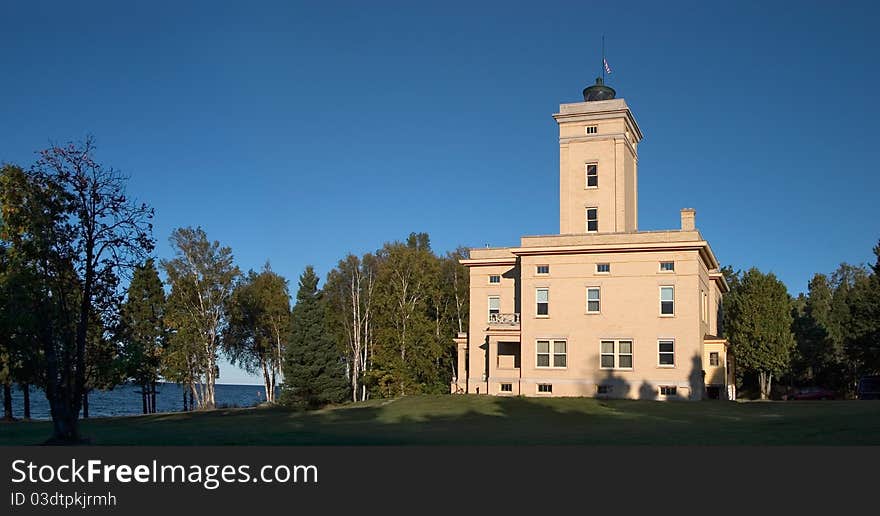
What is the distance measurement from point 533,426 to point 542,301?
570 inches

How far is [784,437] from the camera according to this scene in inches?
938

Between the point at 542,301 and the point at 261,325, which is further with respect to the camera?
the point at 261,325

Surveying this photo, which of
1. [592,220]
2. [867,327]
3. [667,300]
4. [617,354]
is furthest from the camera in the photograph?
A: [867,327]

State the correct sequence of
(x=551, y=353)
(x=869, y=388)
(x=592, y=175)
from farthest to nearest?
(x=592, y=175)
(x=869, y=388)
(x=551, y=353)

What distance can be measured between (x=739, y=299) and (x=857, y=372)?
12580mm

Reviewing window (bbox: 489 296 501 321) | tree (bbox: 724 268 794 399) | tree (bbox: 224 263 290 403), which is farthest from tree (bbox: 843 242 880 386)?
tree (bbox: 224 263 290 403)

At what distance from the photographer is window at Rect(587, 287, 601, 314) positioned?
4566 centimetres

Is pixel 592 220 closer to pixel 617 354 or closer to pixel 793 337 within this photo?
pixel 617 354

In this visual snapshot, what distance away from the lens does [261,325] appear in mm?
68625

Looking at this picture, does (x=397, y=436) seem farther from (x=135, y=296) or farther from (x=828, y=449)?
(x=135, y=296)

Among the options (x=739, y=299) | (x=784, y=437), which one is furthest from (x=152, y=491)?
(x=739, y=299)

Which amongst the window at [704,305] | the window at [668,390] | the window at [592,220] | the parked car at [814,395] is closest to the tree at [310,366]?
the window at [592,220]

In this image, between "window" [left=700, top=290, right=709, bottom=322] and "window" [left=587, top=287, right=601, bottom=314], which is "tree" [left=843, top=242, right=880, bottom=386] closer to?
"window" [left=700, top=290, right=709, bottom=322]

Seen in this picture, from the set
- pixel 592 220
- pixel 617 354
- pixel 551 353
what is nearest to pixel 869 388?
pixel 617 354
